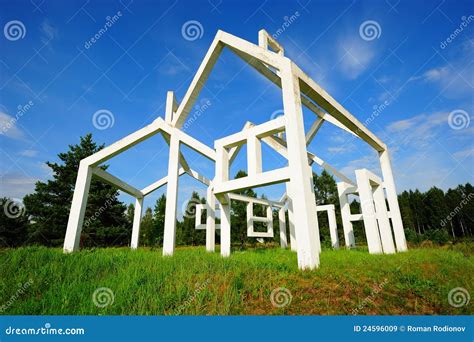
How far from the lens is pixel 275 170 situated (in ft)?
21.0

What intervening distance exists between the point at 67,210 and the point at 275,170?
84.9 ft

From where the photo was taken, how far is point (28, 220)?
2655 cm

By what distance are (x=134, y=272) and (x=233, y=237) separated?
79.3 ft

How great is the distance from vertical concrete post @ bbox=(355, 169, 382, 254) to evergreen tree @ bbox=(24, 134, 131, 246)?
2230 centimetres

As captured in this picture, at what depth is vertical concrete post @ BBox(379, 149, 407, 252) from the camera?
35.6ft

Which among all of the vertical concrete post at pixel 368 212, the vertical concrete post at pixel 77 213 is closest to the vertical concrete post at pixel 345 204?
the vertical concrete post at pixel 368 212

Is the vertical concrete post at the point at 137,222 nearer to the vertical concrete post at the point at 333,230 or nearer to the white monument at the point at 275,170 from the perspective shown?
the white monument at the point at 275,170

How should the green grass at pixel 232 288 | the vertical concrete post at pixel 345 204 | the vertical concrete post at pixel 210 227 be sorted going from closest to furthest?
the green grass at pixel 232 288 → the vertical concrete post at pixel 210 227 → the vertical concrete post at pixel 345 204

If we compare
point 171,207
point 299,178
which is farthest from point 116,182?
point 299,178

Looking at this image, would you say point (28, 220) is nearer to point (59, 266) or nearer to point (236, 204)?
point (236, 204)

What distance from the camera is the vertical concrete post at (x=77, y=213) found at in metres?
9.62

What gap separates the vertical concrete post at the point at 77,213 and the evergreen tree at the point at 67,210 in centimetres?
1390

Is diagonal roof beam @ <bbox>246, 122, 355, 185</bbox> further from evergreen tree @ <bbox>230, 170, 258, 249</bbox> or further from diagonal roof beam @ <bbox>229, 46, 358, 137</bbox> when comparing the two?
evergreen tree @ <bbox>230, 170, 258, 249</bbox>

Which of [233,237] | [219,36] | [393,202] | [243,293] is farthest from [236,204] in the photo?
[243,293]
